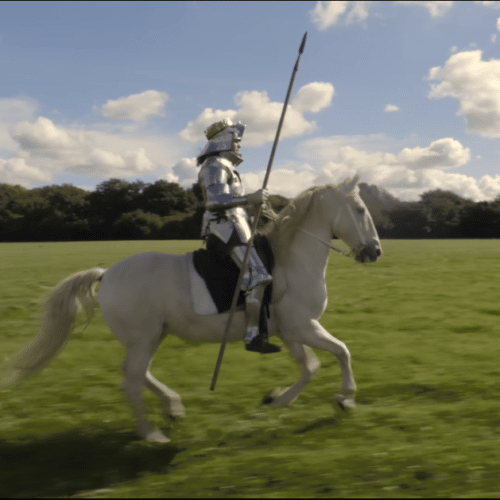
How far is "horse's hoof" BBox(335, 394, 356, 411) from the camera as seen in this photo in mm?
6039

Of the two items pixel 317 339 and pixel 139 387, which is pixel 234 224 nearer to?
pixel 317 339

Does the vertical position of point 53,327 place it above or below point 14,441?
above

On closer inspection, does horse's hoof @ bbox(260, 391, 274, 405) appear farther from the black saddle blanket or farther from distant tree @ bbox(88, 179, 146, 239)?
distant tree @ bbox(88, 179, 146, 239)

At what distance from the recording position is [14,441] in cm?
542

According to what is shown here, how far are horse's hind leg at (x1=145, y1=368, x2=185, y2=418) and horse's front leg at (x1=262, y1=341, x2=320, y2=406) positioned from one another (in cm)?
103

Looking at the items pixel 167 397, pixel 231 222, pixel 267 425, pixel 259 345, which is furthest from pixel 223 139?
pixel 267 425

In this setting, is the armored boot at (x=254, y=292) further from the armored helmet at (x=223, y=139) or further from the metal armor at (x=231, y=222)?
the armored helmet at (x=223, y=139)

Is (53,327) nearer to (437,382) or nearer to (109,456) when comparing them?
(109,456)

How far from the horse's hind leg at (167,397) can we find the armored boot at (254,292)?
3.46 feet

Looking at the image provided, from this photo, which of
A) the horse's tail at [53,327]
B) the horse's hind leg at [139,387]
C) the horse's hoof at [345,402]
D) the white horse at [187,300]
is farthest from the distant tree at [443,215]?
the horse's hind leg at [139,387]

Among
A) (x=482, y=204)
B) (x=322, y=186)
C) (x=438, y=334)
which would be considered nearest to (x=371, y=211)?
(x=322, y=186)

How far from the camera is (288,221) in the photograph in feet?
19.3

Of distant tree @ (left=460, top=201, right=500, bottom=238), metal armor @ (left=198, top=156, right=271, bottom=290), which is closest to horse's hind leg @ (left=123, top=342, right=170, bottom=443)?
metal armor @ (left=198, top=156, right=271, bottom=290)

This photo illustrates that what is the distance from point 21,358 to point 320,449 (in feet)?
10.1
